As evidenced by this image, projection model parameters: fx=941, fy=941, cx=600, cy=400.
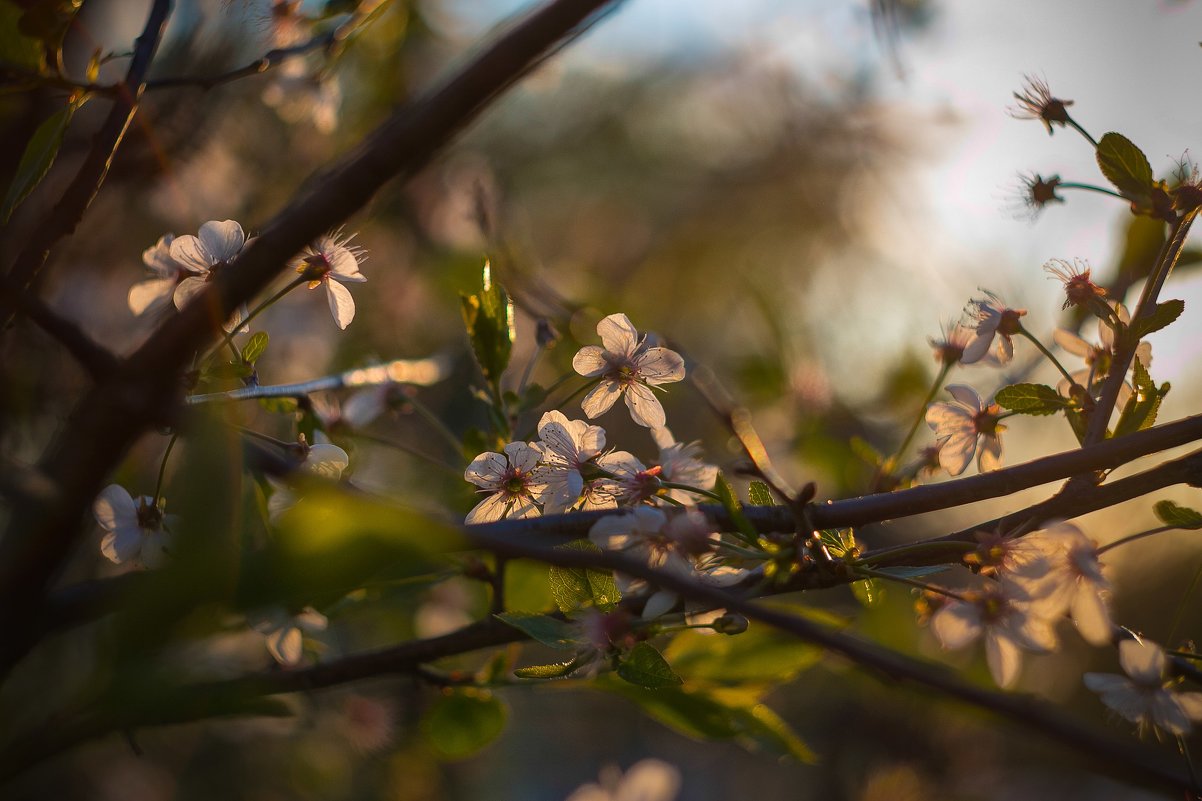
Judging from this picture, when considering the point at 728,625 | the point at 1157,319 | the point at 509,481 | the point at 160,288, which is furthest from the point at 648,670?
the point at 160,288

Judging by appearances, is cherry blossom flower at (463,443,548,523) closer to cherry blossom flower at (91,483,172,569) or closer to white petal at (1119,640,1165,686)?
cherry blossom flower at (91,483,172,569)

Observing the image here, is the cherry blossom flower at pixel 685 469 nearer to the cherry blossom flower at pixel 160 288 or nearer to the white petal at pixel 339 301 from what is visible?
the white petal at pixel 339 301

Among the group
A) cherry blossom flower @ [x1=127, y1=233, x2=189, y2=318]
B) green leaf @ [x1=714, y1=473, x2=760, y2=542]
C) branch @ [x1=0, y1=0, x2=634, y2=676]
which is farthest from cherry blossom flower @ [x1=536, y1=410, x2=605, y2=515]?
cherry blossom flower @ [x1=127, y1=233, x2=189, y2=318]

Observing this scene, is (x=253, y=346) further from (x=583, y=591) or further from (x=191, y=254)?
(x=583, y=591)

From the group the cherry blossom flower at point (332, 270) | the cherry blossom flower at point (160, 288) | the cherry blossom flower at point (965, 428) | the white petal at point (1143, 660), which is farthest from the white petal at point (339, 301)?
the white petal at point (1143, 660)

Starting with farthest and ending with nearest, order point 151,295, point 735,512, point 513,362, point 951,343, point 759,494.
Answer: point 513,362
point 951,343
point 151,295
point 759,494
point 735,512
